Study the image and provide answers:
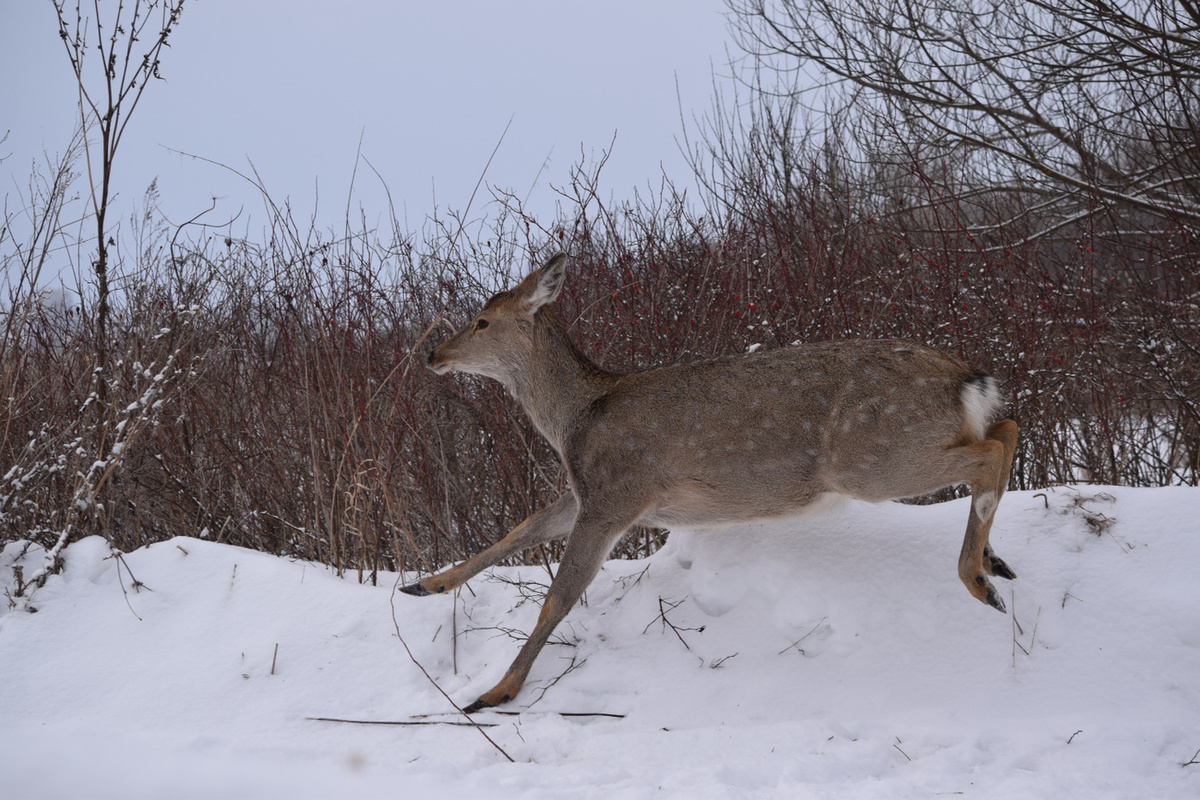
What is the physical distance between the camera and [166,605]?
4.63 meters

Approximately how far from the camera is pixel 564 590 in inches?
158

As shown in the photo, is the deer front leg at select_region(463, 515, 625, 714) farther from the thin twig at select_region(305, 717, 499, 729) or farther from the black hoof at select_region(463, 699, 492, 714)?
the thin twig at select_region(305, 717, 499, 729)

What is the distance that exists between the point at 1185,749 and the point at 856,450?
1.54 meters

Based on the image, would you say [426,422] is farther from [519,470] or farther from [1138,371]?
[1138,371]

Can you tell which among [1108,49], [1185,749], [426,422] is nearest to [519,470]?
[426,422]

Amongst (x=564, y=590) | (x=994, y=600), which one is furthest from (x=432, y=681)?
(x=994, y=600)

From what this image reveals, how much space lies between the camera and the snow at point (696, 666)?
3.28 meters

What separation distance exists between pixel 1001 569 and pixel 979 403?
0.77 m

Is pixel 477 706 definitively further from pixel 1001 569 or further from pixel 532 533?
pixel 1001 569

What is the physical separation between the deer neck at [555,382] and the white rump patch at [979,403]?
5.29ft

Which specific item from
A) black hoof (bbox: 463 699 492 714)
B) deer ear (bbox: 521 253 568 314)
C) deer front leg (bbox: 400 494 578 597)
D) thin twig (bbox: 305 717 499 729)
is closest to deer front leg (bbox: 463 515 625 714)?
black hoof (bbox: 463 699 492 714)

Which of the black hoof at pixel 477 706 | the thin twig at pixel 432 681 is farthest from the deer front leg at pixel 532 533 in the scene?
the black hoof at pixel 477 706

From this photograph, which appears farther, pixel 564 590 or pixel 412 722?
pixel 564 590

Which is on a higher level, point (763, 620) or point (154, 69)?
point (154, 69)
